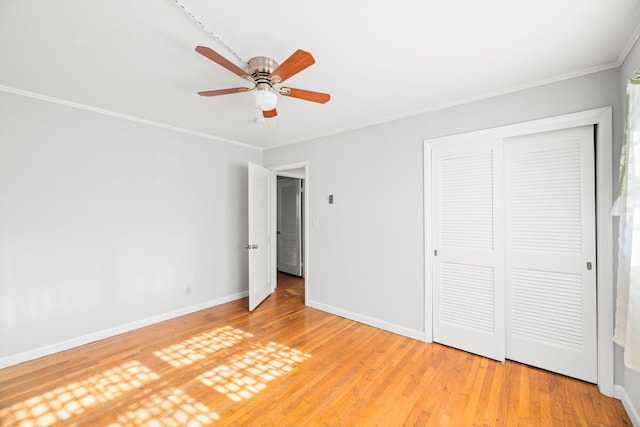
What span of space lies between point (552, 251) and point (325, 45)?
2480 mm

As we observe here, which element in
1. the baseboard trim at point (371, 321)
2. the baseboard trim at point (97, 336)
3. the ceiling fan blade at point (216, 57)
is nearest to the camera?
the ceiling fan blade at point (216, 57)

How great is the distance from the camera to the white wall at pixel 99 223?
2.56 meters

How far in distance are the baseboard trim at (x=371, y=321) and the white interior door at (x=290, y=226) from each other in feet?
6.45

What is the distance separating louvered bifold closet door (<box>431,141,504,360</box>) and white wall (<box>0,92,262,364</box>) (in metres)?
3.02

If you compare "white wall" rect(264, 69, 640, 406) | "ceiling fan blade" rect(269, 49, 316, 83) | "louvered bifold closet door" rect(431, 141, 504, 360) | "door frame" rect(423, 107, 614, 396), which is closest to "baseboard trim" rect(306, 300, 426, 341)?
"white wall" rect(264, 69, 640, 406)

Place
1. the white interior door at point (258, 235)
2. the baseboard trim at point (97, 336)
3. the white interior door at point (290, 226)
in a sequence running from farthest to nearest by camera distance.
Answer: the white interior door at point (290, 226)
the white interior door at point (258, 235)
the baseboard trim at point (97, 336)

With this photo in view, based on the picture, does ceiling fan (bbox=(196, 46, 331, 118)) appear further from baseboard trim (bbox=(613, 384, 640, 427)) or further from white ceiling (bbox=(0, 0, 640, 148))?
baseboard trim (bbox=(613, 384, 640, 427))

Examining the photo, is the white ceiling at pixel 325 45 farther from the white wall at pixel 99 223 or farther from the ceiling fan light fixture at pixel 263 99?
the white wall at pixel 99 223

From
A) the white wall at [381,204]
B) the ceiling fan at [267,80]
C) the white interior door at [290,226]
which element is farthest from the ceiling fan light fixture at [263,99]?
the white interior door at [290,226]

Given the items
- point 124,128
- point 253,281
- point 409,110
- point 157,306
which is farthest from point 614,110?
point 157,306

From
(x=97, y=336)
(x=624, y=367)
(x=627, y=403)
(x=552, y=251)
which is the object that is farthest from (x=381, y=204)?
(x=97, y=336)

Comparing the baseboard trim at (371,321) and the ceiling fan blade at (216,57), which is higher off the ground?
the ceiling fan blade at (216,57)

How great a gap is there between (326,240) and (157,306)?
2313 millimetres

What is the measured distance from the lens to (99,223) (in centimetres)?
304
